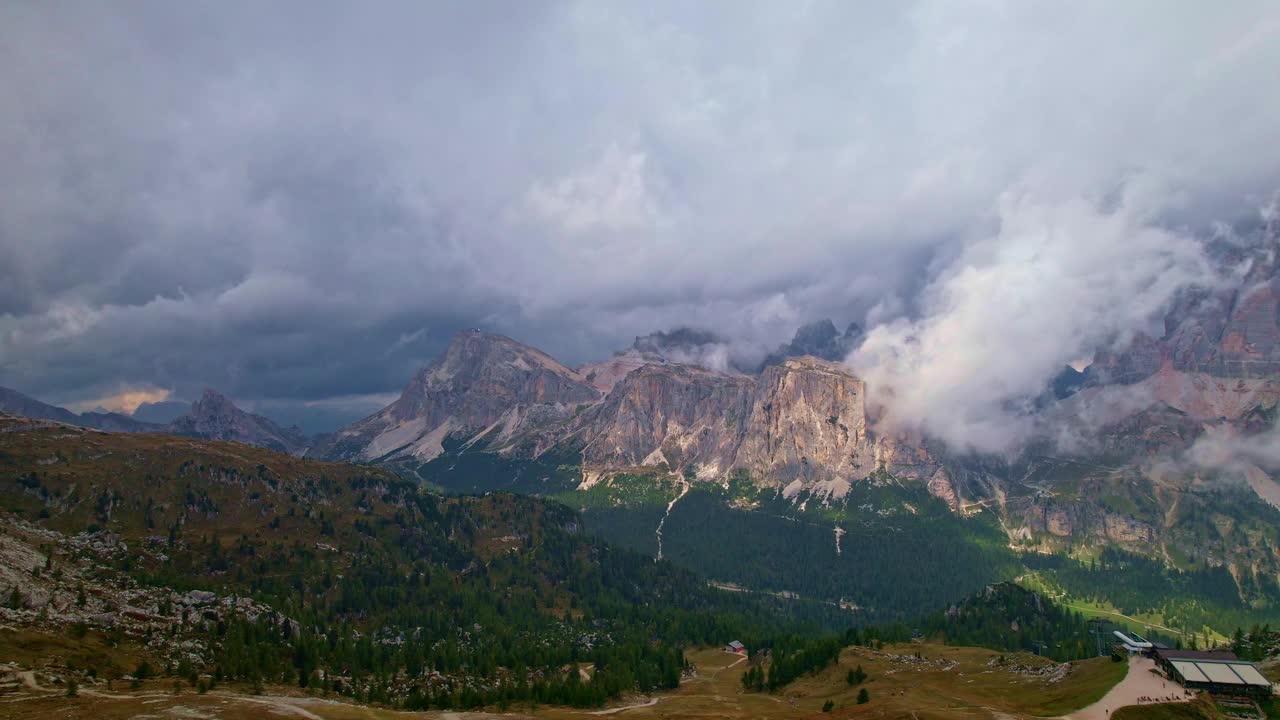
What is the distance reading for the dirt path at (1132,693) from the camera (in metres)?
112

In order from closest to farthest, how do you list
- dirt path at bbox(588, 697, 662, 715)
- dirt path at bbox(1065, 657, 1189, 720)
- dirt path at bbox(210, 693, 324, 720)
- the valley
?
the valley, dirt path at bbox(210, 693, 324, 720), dirt path at bbox(1065, 657, 1189, 720), dirt path at bbox(588, 697, 662, 715)

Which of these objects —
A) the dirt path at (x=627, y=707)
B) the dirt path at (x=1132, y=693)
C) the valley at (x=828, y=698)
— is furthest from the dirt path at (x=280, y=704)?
the dirt path at (x=1132, y=693)

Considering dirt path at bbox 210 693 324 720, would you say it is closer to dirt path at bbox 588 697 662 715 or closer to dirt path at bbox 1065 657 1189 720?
dirt path at bbox 588 697 662 715

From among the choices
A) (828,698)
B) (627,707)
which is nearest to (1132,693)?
(828,698)

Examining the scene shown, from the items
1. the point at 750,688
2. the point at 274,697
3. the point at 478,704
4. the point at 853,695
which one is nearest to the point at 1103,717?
the point at 853,695

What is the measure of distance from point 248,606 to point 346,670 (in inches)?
1211

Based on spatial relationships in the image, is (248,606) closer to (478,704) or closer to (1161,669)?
(478,704)

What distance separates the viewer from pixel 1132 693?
11750 cm

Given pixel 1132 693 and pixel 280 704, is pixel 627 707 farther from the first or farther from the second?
pixel 1132 693

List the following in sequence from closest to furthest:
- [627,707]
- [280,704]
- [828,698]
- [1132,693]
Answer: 1. [280,704]
2. [1132,693]
3. [828,698]
4. [627,707]

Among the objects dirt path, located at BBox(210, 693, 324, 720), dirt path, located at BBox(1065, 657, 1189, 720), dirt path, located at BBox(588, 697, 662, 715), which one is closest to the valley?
dirt path, located at BBox(588, 697, 662, 715)

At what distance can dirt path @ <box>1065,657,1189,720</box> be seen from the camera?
112 meters

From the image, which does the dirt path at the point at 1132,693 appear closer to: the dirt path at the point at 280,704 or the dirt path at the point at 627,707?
the dirt path at the point at 627,707

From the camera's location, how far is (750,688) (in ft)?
601
